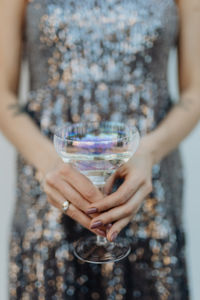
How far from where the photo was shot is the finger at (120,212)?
502 mm

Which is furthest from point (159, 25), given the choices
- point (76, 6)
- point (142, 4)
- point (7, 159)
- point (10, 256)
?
point (7, 159)

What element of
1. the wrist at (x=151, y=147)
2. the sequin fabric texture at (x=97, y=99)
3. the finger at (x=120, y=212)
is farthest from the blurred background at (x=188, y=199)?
the finger at (x=120, y=212)

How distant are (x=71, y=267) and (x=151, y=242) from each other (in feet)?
0.49

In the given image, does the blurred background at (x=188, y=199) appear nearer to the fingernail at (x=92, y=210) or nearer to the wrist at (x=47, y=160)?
the wrist at (x=47, y=160)

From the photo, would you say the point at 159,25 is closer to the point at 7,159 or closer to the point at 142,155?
the point at 142,155

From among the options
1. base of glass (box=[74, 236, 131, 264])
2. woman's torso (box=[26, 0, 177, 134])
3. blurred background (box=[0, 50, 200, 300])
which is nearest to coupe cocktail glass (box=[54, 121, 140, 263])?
base of glass (box=[74, 236, 131, 264])

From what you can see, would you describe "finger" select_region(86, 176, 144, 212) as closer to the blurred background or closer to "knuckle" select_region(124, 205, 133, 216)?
"knuckle" select_region(124, 205, 133, 216)

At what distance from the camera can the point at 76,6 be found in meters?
Result: 0.71

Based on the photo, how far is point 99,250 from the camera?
2.00 ft

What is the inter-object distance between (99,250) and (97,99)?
282 millimetres

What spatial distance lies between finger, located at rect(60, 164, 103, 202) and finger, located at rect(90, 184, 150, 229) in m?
0.03

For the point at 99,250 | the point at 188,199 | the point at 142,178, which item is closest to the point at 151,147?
the point at 142,178

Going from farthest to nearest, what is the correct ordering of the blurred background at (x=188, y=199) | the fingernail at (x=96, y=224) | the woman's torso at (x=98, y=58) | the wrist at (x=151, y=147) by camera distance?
1. the blurred background at (x=188, y=199)
2. the woman's torso at (x=98, y=58)
3. the wrist at (x=151, y=147)
4. the fingernail at (x=96, y=224)

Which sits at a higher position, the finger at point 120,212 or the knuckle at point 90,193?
the knuckle at point 90,193
